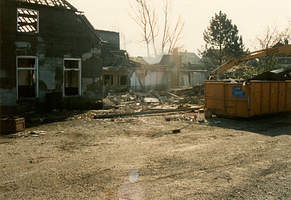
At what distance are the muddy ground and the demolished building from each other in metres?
5.09

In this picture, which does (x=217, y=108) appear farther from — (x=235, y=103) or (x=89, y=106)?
(x=89, y=106)

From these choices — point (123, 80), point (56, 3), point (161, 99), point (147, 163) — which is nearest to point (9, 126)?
point (147, 163)

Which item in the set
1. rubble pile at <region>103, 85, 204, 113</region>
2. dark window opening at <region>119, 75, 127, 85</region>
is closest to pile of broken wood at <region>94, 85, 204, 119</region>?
rubble pile at <region>103, 85, 204, 113</region>

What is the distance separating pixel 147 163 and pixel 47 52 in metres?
10.8

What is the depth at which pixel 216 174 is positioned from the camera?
14.4 ft

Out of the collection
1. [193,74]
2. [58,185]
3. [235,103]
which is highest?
[193,74]

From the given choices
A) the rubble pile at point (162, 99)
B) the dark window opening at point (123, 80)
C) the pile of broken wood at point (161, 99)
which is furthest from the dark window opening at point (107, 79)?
the pile of broken wood at point (161, 99)

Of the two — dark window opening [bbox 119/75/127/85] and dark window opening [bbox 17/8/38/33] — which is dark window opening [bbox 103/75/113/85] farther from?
dark window opening [bbox 17/8/38/33]

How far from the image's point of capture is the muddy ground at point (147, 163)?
147 inches

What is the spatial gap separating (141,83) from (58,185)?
993 inches

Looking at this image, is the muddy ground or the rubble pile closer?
the muddy ground

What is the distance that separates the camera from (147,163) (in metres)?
4.98

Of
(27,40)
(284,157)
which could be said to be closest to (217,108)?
(284,157)

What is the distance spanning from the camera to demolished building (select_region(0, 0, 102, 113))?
12.4 m
